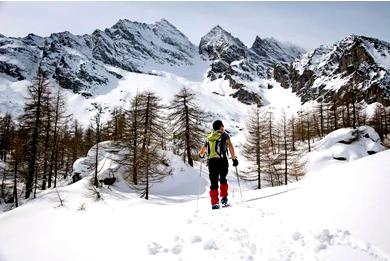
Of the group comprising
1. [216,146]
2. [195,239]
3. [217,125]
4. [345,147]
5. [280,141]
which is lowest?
[195,239]

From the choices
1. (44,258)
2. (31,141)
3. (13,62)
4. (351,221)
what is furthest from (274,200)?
(13,62)

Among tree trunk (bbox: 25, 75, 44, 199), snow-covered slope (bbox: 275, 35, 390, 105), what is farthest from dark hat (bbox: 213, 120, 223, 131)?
snow-covered slope (bbox: 275, 35, 390, 105)

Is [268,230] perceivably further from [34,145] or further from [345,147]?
[345,147]

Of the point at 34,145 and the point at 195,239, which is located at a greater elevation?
the point at 34,145

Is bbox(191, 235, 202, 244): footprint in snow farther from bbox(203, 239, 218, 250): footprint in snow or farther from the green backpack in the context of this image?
the green backpack

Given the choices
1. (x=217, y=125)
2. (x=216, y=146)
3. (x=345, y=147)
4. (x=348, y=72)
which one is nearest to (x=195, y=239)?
(x=216, y=146)

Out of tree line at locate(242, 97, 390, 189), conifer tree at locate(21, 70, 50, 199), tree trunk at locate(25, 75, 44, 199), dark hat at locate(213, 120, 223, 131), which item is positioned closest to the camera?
dark hat at locate(213, 120, 223, 131)

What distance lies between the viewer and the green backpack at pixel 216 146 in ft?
30.0

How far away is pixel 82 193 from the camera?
23469mm

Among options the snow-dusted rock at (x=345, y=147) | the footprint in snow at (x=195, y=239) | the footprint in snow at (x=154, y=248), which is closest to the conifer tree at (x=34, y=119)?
the footprint in snow at (x=154, y=248)

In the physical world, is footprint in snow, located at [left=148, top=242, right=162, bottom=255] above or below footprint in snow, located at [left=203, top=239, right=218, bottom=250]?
below

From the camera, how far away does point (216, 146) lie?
30.1 feet

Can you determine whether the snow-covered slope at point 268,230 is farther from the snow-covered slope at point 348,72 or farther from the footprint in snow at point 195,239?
the snow-covered slope at point 348,72

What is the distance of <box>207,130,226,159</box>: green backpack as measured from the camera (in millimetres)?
9156
